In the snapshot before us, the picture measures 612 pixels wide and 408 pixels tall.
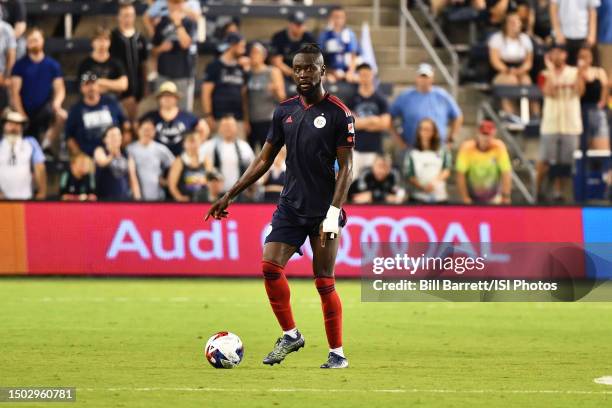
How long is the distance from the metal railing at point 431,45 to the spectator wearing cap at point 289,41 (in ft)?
9.70

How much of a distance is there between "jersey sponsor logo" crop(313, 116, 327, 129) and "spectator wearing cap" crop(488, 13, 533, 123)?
13.7 meters

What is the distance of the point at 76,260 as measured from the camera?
20078mm

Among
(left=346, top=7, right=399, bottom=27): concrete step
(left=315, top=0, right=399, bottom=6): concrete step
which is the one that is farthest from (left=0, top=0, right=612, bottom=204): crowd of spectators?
(left=315, top=0, right=399, bottom=6): concrete step

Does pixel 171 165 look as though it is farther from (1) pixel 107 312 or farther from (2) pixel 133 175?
(1) pixel 107 312

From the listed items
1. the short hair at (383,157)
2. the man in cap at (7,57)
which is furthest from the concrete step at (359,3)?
the man in cap at (7,57)

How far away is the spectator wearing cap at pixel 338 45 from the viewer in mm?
23031

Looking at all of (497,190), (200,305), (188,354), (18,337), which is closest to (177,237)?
(200,305)

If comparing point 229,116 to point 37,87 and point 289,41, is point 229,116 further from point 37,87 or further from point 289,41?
point 37,87

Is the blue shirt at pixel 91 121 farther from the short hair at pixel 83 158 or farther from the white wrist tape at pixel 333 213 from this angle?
the white wrist tape at pixel 333 213

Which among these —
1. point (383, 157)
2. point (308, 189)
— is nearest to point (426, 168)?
point (383, 157)

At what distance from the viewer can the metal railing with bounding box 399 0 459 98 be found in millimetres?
25306

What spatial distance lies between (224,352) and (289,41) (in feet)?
42.5

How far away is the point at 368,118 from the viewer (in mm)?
21750

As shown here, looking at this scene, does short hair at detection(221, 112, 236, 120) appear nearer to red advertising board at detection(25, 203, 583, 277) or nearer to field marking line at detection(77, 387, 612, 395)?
red advertising board at detection(25, 203, 583, 277)
